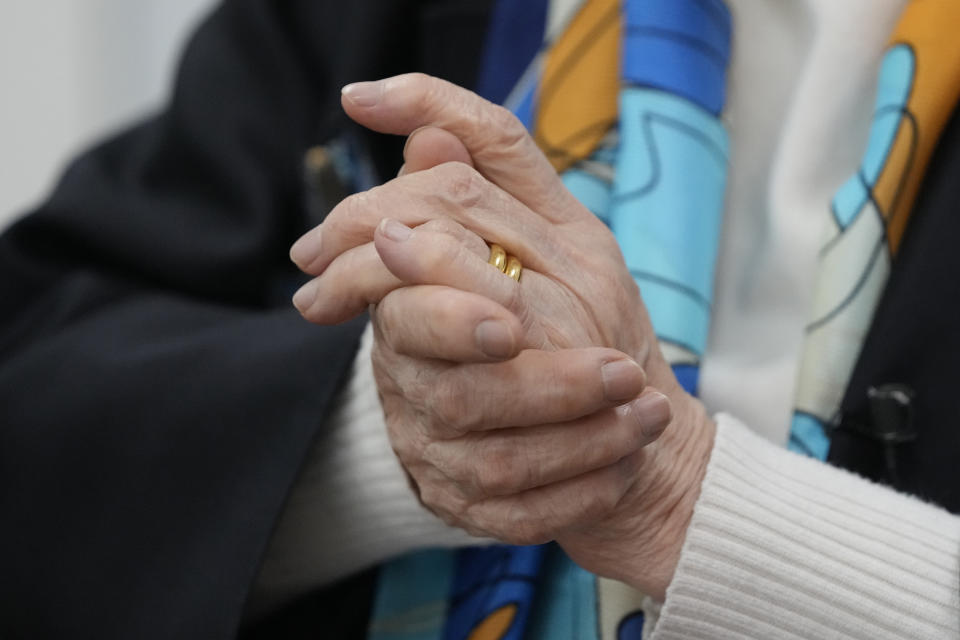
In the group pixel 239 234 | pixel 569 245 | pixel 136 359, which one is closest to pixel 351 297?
pixel 569 245

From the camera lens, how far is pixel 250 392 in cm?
51

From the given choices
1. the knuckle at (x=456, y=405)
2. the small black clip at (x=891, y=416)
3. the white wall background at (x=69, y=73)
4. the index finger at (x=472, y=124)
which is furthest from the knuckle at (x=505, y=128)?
the white wall background at (x=69, y=73)

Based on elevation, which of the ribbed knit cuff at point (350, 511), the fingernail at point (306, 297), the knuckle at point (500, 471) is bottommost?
the ribbed knit cuff at point (350, 511)

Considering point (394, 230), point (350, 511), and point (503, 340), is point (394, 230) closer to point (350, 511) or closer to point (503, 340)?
point (503, 340)

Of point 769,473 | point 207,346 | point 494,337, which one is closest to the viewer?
point 494,337

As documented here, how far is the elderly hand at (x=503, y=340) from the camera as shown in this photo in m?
0.32

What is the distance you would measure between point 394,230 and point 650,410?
4.5 inches

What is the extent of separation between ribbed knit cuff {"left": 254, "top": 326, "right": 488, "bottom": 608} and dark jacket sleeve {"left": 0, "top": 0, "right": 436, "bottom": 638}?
0.02 metres

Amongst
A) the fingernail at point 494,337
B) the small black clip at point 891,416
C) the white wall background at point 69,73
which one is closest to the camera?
the fingernail at point 494,337

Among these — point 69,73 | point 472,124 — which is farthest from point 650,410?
point 69,73

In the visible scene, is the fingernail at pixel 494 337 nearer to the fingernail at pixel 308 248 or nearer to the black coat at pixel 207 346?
the fingernail at pixel 308 248

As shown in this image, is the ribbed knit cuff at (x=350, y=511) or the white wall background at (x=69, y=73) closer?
the ribbed knit cuff at (x=350, y=511)

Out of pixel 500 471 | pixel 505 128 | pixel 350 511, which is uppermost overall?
pixel 505 128

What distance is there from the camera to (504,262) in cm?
35
